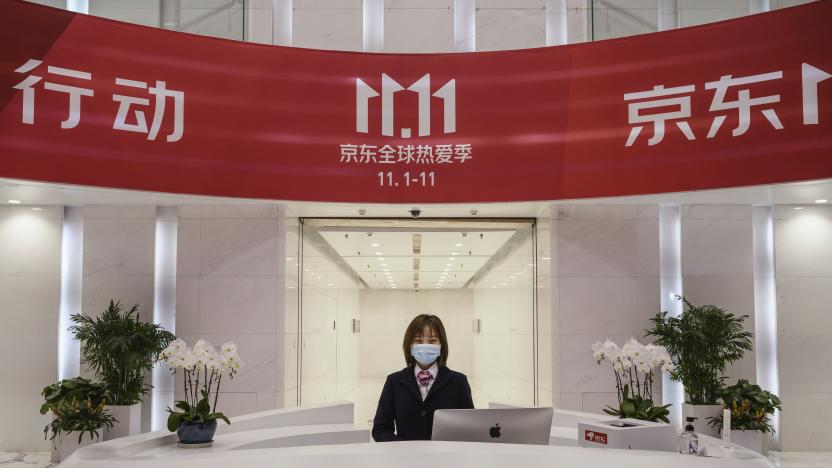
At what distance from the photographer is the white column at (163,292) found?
9.12 m

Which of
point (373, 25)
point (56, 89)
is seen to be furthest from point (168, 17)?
point (373, 25)

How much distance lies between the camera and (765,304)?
9305 mm

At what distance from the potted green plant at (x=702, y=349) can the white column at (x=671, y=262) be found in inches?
24.6

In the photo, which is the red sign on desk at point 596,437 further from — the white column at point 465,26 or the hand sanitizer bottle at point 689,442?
the white column at point 465,26

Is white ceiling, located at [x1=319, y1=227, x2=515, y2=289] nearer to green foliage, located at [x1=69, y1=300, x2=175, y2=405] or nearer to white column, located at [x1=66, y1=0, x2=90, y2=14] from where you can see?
green foliage, located at [x1=69, y1=300, x2=175, y2=405]

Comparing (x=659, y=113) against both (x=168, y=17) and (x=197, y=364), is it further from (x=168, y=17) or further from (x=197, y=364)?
(x=168, y=17)

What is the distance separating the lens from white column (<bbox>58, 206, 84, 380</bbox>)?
9.17 m

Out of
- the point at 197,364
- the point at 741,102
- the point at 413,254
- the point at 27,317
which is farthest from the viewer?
the point at 413,254

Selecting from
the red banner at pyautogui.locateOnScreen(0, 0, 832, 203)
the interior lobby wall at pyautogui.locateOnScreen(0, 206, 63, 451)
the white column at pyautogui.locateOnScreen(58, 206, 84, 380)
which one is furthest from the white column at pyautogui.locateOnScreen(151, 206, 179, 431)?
the red banner at pyautogui.locateOnScreen(0, 0, 832, 203)

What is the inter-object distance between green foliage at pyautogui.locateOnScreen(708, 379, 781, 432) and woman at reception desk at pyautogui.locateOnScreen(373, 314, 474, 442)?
4757 millimetres

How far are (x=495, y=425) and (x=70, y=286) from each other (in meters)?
7.28

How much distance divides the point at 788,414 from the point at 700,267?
77.9 inches

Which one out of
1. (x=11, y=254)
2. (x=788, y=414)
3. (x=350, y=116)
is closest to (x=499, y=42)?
(x=350, y=116)

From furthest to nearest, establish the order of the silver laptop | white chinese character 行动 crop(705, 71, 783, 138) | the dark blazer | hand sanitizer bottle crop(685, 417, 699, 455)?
white chinese character 行动 crop(705, 71, 783, 138) < the dark blazer < hand sanitizer bottle crop(685, 417, 699, 455) < the silver laptop
